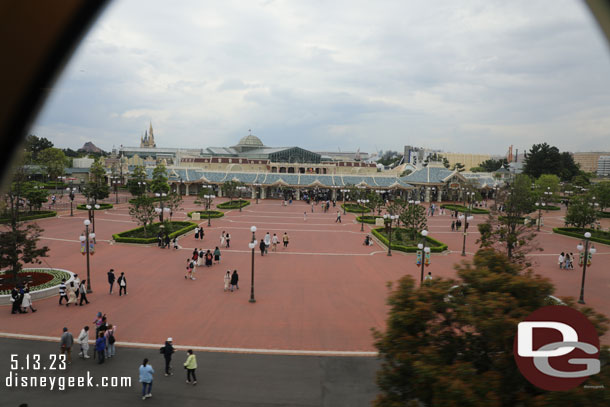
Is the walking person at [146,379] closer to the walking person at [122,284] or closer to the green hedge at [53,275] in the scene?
the walking person at [122,284]

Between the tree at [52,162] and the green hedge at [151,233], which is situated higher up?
the tree at [52,162]

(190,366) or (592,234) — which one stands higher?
(592,234)

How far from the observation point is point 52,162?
6750cm

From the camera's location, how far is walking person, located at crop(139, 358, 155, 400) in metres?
9.19

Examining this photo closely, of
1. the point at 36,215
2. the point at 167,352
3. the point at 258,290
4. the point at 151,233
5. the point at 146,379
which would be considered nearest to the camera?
the point at 146,379

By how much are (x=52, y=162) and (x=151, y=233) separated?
52.3 meters

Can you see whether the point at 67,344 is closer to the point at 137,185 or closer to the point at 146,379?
the point at 146,379

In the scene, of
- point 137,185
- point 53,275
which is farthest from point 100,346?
point 137,185

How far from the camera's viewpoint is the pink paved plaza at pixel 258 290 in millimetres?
12828

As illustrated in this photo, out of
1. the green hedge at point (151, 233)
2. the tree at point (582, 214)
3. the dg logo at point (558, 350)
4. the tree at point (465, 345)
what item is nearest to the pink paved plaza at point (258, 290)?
the green hedge at point (151, 233)

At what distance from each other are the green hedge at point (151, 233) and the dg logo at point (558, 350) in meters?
24.0

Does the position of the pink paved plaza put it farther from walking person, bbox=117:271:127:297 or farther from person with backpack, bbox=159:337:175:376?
person with backpack, bbox=159:337:175:376

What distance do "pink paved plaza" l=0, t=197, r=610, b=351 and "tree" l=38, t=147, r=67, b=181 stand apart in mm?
41106

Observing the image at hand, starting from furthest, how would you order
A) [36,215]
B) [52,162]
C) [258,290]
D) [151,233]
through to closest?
[52,162] < [36,215] < [151,233] < [258,290]
